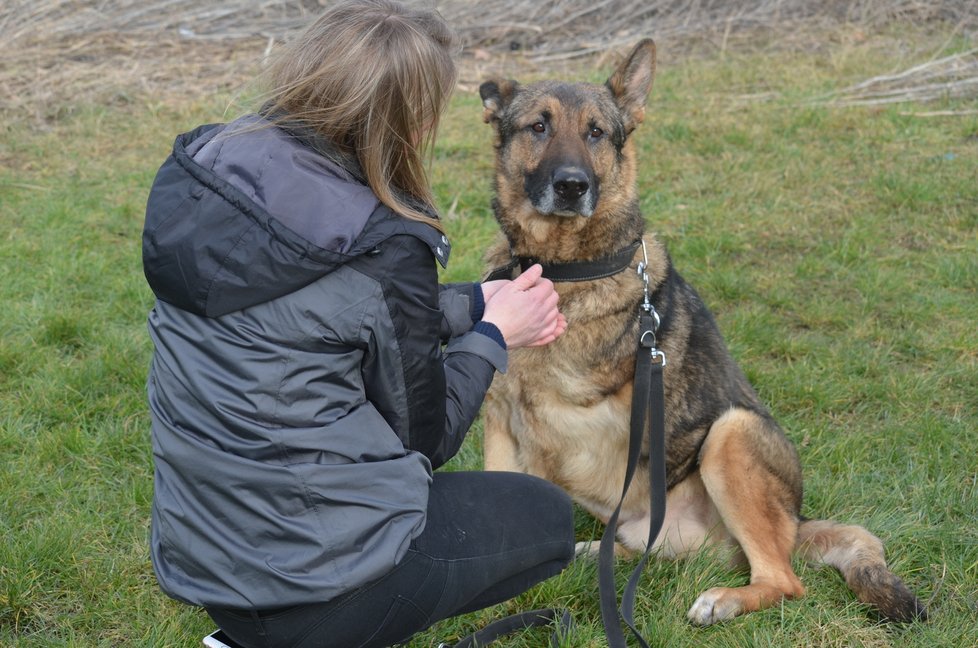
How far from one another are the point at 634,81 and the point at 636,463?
1616 mm

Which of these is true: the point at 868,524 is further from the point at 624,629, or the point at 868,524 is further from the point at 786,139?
the point at 786,139

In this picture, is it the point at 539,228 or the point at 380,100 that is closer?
the point at 380,100

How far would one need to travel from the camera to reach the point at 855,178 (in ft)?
22.7

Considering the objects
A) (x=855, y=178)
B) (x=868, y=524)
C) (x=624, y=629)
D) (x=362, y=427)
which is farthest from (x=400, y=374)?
(x=855, y=178)

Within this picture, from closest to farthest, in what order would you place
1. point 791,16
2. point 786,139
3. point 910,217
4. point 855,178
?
point 910,217
point 855,178
point 786,139
point 791,16

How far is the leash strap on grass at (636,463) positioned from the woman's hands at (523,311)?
1.46 feet

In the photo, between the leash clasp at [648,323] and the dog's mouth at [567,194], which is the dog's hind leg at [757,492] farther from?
the dog's mouth at [567,194]

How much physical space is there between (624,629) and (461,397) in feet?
3.55

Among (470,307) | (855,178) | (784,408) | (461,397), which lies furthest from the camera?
(855,178)

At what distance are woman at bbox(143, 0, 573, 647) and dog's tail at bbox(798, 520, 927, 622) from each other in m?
1.49

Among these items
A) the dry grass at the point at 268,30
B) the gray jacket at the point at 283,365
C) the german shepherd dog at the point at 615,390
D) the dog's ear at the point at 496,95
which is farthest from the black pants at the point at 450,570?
the dry grass at the point at 268,30

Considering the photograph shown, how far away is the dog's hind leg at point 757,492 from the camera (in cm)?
330

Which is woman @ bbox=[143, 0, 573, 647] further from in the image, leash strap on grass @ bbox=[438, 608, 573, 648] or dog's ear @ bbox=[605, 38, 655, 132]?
dog's ear @ bbox=[605, 38, 655, 132]

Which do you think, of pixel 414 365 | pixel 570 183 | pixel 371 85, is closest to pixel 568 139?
pixel 570 183
